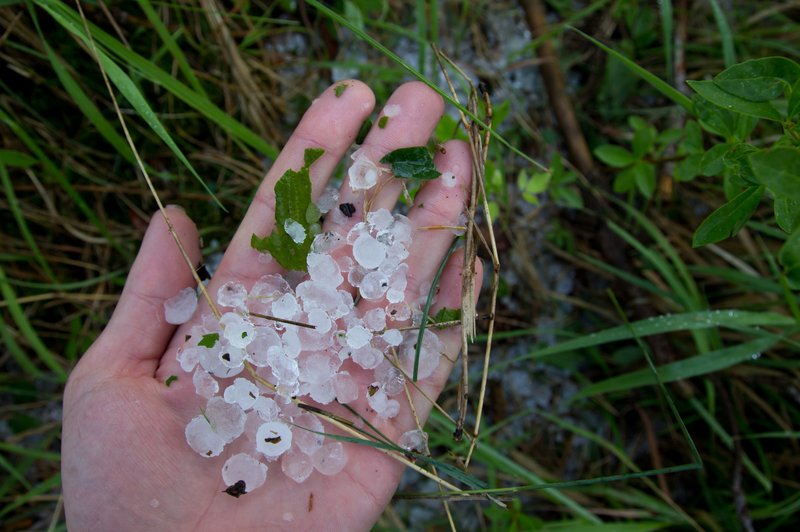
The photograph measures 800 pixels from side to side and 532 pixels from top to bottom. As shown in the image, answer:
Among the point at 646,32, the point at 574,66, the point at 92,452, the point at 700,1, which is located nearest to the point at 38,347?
the point at 92,452

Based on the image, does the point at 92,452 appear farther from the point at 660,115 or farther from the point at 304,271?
the point at 660,115

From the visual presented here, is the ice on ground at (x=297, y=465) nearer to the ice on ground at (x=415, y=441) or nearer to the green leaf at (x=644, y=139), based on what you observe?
the ice on ground at (x=415, y=441)

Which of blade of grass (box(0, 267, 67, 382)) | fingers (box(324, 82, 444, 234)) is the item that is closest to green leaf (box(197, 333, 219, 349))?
fingers (box(324, 82, 444, 234))

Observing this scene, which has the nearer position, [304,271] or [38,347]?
[304,271]

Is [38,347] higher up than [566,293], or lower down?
higher up

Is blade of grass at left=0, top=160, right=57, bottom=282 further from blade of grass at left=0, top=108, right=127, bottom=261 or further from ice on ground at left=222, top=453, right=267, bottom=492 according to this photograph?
ice on ground at left=222, top=453, right=267, bottom=492

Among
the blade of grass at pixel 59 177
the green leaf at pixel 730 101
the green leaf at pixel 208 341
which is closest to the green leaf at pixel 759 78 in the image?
the green leaf at pixel 730 101
